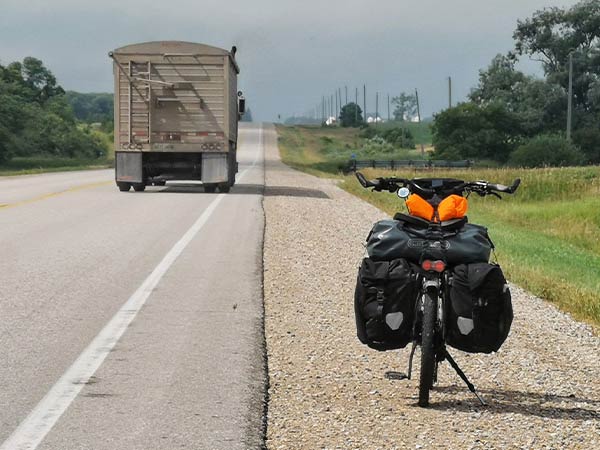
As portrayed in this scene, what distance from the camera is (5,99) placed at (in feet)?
282

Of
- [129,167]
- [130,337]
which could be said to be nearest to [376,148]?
[129,167]

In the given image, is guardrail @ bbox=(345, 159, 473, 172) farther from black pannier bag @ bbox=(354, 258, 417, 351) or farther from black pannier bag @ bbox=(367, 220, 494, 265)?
black pannier bag @ bbox=(354, 258, 417, 351)

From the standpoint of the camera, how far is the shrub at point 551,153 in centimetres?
7388

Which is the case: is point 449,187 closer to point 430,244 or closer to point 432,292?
point 430,244

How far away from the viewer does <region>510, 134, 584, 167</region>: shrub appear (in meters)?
73.9

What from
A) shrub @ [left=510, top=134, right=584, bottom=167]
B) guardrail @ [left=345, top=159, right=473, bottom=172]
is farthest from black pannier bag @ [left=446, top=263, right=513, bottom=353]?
shrub @ [left=510, top=134, right=584, bottom=167]

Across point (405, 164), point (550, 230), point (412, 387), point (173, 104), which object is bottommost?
point (550, 230)

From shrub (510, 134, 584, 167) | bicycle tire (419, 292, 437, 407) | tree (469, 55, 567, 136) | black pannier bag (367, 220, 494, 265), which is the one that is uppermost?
tree (469, 55, 567, 136)

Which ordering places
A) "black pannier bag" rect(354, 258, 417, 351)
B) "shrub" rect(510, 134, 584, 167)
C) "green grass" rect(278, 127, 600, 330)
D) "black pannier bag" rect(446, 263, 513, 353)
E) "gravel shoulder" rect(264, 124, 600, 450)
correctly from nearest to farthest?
"gravel shoulder" rect(264, 124, 600, 450) → "black pannier bag" rect(446, 263, 513, 353) → "black pannier bag" rect(354, 258, 417, 351) → "green grass" rect(278, 127, 600, 330) → "shrub" rect(510, 134, 584, 167)

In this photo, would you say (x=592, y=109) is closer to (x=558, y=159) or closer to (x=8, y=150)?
(x=558, y=159)

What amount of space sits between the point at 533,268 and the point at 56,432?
11434 millimetres

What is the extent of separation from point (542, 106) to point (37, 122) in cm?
4379

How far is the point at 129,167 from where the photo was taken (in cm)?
2852

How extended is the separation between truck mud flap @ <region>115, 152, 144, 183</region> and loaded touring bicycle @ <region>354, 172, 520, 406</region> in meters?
22.4
